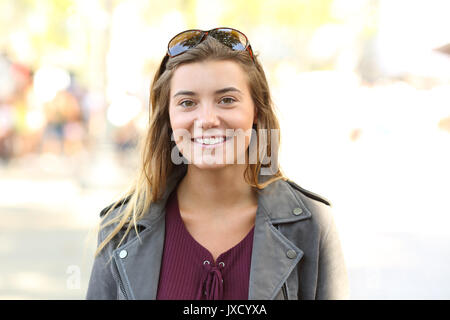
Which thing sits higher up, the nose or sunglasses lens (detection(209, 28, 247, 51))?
sunglasses lens (detection(209, 28, 247, 51))

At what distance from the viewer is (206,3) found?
1418cm

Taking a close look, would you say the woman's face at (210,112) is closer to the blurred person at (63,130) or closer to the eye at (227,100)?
the eye at (227,100)

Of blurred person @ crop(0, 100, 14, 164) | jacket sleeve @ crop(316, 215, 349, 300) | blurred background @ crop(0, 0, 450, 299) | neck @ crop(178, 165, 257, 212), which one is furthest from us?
blurred person @ crop(0, 100, 14, 164)

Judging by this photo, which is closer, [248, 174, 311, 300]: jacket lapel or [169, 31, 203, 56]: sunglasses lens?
[248, 174, 311, 300]: jacket lapel

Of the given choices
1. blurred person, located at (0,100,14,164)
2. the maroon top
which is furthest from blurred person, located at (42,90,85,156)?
the maroon top

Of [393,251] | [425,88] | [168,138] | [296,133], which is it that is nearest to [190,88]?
[168,138]

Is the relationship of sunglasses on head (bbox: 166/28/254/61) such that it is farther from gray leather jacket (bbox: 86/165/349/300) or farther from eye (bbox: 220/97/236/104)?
gray leather jacket (bbox: 86/165/349/300)

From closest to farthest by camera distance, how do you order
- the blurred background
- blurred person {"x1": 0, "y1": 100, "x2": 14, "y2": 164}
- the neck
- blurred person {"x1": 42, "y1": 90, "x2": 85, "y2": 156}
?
the neck, the blurred background, blurred person {"x1": 0, "y1": 100, "x2": 14, "y2": 164}, blurred person {"x1": 42, "y1": 90, "x2": 85, "y2": 156}

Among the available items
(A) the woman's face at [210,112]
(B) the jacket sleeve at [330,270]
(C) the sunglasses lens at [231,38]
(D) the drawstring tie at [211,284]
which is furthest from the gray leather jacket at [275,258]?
(C) the sunglasses lens at [231,38]

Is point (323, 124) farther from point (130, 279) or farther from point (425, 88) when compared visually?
point (130, 279)

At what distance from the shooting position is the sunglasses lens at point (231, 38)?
1980 mm

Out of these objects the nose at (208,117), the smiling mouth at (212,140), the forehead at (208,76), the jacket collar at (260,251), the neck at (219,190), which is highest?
the forehead at (208,76)

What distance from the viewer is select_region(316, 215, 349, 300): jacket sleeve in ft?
6.30
